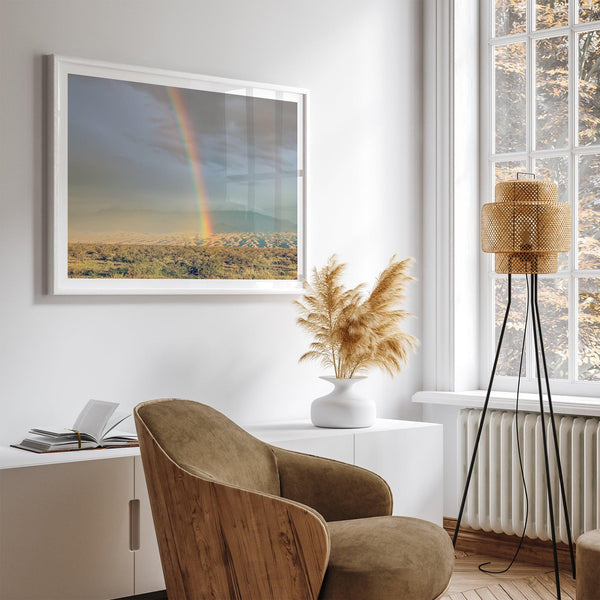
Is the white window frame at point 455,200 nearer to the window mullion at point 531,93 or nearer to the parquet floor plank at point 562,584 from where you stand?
the window mullion at point 531,93

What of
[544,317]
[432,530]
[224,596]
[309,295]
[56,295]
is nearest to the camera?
[224,596]

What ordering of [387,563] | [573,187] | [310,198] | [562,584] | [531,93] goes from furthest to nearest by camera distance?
1. [531,93]
2. [573,187]
3. [310,198]
4. [562,584]
5. [387,563]

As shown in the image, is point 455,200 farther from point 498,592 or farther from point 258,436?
point 498,592

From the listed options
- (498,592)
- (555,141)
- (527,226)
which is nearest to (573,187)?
(555,141)

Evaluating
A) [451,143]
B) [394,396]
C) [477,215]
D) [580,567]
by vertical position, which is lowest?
[580,567]

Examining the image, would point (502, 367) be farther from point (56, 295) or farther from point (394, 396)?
point (56, 295)

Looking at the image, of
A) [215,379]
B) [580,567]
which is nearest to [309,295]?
[215,379]

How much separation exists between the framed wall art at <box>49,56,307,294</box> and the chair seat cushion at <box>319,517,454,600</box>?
137 cm

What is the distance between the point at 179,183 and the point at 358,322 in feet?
2.98

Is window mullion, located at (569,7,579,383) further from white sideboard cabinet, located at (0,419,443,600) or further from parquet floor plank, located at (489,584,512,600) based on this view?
white sideboard cabinet, located at (0,419,443,600)

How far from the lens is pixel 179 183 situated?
3660 mm

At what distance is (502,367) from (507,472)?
55 cm

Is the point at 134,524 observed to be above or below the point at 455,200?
below

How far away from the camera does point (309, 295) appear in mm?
4082
